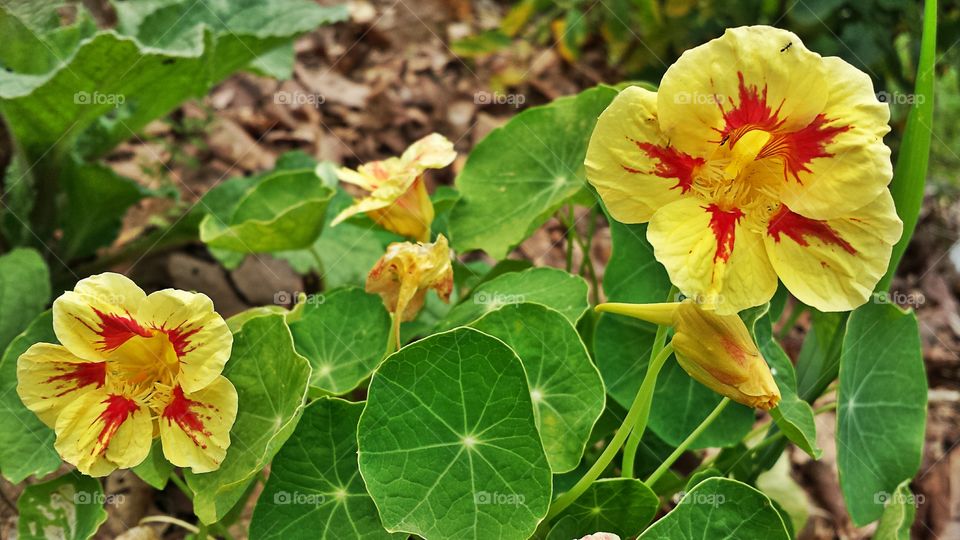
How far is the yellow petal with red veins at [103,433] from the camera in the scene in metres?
1.21

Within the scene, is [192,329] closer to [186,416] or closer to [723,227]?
[186,416]

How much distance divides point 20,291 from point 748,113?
54.1 inches

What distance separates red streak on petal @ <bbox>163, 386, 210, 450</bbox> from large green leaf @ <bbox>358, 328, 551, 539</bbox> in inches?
9.4

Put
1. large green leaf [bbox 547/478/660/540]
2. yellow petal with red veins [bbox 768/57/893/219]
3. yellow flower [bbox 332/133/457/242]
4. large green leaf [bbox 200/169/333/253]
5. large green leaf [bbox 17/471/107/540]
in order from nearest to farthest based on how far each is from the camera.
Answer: yellow petal with red veins [bbox 768/57/893/219], large green leaf [bbox 547/478/660/540], large green leaf [bbox 17/471/107/540], yellow flower [bbox 332/133/457/242], large green leaf [bbox 200/169/333/253]

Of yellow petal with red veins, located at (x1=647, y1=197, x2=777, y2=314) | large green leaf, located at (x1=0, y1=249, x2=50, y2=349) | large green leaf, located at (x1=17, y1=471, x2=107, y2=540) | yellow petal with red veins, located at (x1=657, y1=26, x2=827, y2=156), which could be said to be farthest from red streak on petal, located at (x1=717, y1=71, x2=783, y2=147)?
large green leaf, located at (x1=0, y1=249, x2=50, y2=349)

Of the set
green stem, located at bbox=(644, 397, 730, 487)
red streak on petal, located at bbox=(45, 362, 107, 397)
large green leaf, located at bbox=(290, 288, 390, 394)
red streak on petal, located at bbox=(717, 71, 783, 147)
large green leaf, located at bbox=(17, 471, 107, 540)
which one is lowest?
green stem, located at bbox=(644, 397, 730, 487)

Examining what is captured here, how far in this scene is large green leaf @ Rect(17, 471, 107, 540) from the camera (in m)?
1.39

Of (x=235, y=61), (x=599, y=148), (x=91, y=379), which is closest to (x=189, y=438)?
(x=91, y=379)

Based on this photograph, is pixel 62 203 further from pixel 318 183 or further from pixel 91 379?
pixel 91 379

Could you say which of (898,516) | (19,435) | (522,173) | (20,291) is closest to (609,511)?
(898,516)

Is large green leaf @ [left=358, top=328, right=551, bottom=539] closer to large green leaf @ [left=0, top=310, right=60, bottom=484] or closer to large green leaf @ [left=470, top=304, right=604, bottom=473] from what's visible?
large green leaf @ [left=470, top=304, right=604, bottom=473]

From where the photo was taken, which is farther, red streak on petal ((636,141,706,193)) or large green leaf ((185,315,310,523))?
large green leaf ((185,315,310,523))

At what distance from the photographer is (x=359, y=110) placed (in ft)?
9.14

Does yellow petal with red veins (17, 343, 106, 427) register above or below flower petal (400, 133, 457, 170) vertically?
below
